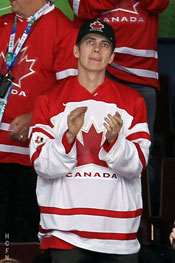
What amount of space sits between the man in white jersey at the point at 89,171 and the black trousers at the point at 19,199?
2.49 ft

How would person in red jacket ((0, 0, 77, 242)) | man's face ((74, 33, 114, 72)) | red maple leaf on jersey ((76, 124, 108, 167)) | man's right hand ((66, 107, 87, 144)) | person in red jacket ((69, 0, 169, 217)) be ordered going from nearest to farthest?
man's right hand ((66, 107, 87, 144)), red maple leaf on jersey ((76, 124, 108, 167)), man's face ((74, 33, 114, 72)), person in red jacket ((0, 0, 77, 242)), person in red jacket ((69, 0, 169, 217))

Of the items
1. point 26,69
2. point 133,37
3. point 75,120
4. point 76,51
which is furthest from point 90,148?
point 133,37

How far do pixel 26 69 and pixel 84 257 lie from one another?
1326 millimetres

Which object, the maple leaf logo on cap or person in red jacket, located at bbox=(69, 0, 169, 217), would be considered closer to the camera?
the maple leaf logo on cap

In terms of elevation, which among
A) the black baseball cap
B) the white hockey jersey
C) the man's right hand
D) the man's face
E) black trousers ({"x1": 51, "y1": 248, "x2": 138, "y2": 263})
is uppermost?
the black baseball cap

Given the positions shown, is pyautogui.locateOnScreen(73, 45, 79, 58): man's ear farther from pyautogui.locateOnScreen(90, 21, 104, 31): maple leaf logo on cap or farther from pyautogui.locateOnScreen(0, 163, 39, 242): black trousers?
pyautogui.locateOnScreen(0, 163, 39, 242): black trousers

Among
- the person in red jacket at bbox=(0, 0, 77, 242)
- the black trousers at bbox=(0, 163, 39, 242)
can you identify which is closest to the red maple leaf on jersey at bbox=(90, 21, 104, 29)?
the person in red jacket at bbox=(0, 0, 77, 242)

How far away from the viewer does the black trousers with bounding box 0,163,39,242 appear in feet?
16.2

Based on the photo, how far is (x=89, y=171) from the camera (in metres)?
4.05

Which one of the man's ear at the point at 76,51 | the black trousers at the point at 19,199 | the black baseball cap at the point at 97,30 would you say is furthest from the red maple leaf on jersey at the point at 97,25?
the black trousers at the point at 19,199

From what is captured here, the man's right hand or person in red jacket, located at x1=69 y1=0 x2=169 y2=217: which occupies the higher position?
person in red jacket, located at x1=69 y1=0 x2=169 y2=217

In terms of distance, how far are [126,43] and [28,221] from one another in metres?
1.23

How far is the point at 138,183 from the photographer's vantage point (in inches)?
166

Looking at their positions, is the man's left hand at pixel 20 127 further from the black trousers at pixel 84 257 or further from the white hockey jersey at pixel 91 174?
the black trousers at pixel 84 257
